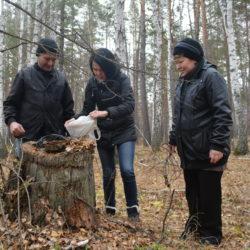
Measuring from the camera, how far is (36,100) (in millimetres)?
4539

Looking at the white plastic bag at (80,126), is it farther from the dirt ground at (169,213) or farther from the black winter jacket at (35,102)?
the dirt ground at (169,213)

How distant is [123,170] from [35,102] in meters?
1.27

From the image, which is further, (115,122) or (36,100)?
(115,122)

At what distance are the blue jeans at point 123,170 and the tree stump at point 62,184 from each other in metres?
0.83

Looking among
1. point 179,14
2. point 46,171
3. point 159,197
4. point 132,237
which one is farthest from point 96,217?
point 179,14

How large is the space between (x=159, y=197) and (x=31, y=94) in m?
3.56

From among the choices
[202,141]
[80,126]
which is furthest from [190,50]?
[80,126]

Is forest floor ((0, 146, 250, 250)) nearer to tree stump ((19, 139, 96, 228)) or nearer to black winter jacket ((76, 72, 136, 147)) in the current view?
tree stump ((19, 139, 96, 228))

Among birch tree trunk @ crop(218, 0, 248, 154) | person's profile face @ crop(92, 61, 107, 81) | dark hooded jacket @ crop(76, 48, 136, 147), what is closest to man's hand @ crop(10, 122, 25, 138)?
dark hooded jacket @ crop(76, 48, 136, 147)

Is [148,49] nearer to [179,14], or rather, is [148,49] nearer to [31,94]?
[179,14]

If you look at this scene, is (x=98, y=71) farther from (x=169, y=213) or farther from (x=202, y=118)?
(x=169, y=213)

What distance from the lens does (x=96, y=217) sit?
13.4 ft

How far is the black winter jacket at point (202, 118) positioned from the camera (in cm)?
396

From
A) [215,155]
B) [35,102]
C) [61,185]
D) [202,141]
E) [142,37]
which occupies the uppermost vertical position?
[142,37]
